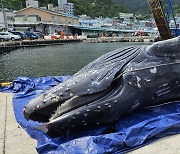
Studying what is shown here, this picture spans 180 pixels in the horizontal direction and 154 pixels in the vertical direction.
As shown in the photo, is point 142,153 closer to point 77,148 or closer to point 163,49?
point 77,148

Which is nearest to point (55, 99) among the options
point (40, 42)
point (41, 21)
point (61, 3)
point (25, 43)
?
point (25, 43)

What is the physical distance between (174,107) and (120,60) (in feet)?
5.27

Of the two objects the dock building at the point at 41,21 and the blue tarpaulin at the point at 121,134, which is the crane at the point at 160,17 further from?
the dock building at the point at 41,21

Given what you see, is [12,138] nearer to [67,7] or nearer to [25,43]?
[25,43]

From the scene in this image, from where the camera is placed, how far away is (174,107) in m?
6.57

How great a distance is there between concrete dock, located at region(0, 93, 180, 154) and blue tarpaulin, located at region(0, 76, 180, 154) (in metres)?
0.13

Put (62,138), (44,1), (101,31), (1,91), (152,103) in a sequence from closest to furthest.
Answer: (62,138) → (152,103) → (1,91) → (101,31) → (44,1)

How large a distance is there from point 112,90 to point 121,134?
955 mm

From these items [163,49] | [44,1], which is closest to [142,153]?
[163,49]

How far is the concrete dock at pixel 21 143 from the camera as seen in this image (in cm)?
508

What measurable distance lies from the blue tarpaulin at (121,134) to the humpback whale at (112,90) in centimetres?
20

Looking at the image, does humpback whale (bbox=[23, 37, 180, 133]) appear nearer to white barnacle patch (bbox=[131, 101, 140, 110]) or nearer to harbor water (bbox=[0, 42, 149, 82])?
white barnacle patch (bbox=[131, 101, 140, 110])

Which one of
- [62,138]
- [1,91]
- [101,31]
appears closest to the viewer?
[62,138]

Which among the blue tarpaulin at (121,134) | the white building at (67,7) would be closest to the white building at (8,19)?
the blue tarpaulin at (121,134)
